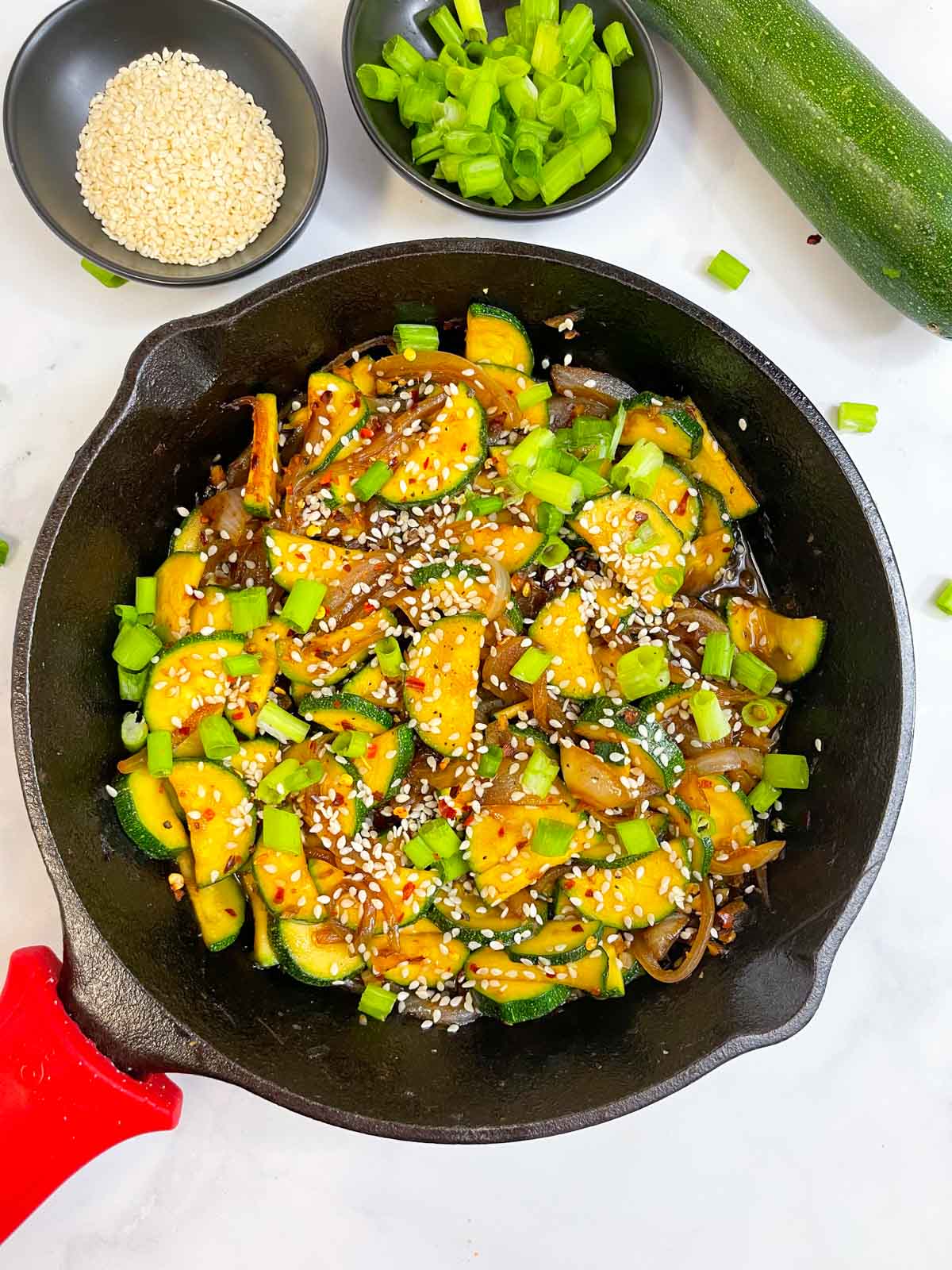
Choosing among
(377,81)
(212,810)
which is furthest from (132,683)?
(377,81)

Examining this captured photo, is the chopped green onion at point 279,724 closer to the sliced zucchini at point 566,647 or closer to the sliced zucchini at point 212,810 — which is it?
the sliced zucchini at point 212,810

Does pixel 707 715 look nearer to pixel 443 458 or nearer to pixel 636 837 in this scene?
pixel 636 837

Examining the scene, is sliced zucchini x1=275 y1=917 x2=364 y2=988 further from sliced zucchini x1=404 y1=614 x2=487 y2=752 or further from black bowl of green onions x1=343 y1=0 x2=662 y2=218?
black bowl of green onions x1=343 y1=0 x2=662 y2=218

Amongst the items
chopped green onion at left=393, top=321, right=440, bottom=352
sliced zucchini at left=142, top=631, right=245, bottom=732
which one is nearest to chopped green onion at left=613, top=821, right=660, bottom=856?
sliced zucchini at left=142, top=631, right=245, bottom=732

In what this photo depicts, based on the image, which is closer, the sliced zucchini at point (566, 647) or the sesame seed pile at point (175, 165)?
the sliced zucchini at point (566, 647)

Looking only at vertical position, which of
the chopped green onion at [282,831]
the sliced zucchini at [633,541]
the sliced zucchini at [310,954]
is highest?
the sliced zucchini at [633,541]

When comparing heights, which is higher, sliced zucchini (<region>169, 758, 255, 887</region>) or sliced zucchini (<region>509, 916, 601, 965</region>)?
sliced zucchini (<region>509, 916, 601, 965</region>)

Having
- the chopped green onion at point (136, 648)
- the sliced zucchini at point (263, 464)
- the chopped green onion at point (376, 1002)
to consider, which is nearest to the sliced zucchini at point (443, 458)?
the sliced zucchini at point (263, 464)
